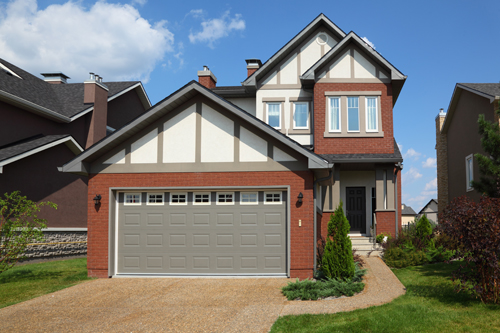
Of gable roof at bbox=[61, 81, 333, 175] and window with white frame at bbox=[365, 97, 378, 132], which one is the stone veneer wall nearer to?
gable roof at bbox=[61, 81, 333, 175]

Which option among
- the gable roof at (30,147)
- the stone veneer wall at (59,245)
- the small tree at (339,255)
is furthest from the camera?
the stone veneer wall at (59,245)

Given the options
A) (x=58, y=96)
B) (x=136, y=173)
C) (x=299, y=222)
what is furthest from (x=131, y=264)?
(x=58, y=96)

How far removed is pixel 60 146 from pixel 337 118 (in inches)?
486

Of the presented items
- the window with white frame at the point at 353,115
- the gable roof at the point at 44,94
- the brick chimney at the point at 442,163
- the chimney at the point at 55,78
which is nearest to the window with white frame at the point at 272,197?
the window with white frame at the point at 353,115

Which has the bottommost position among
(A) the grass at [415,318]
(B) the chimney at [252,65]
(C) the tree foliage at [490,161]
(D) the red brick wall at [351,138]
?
(A) the grass at [415,318]

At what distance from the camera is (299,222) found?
533 inches

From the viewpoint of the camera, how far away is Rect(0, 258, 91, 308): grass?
39.1ft

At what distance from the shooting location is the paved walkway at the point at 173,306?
877 centimetres

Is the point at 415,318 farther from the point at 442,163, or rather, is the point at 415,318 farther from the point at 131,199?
the point at 442,163

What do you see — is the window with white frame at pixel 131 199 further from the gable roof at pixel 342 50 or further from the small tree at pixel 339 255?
the gable roof at pixel 342 50

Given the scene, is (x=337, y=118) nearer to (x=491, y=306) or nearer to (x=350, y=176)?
(x=350, y=176)

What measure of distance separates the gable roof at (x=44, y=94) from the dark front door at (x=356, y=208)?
44.8ft

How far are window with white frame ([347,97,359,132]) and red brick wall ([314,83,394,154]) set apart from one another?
17.6 inches

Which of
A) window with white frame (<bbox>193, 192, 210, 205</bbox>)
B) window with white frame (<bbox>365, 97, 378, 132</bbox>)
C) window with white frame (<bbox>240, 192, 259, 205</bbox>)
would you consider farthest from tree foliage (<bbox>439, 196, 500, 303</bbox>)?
window with white frame (<bbox>365, 97, 378, 132</bbox>)
